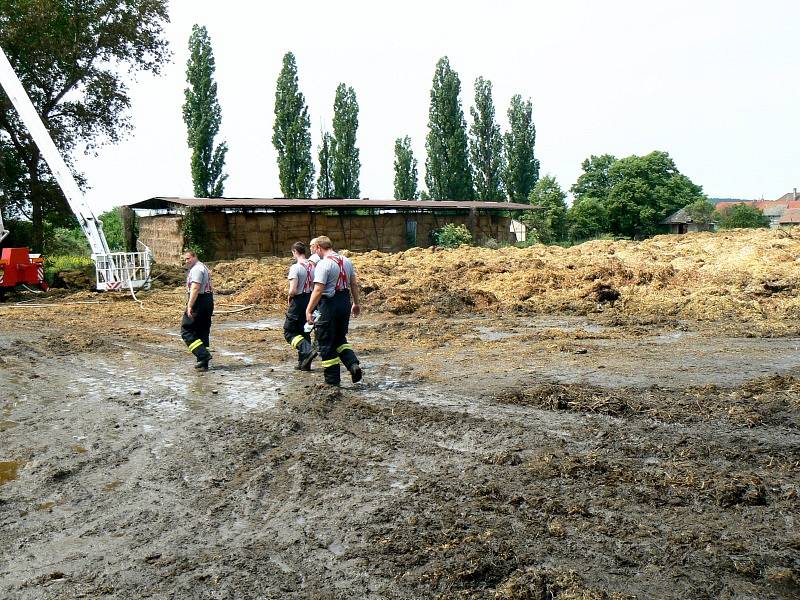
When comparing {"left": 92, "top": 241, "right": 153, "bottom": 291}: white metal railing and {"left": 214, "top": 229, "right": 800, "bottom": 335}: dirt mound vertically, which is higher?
{"left": 92, "top": 241, "right": 153, "bottom": 291}: white metal railing

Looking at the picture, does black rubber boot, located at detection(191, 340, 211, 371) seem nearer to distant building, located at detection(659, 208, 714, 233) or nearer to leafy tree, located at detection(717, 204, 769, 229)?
leafy tree, located at detection(717, 204, 769, 229)

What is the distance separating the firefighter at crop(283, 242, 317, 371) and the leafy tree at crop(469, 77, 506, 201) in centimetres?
5159

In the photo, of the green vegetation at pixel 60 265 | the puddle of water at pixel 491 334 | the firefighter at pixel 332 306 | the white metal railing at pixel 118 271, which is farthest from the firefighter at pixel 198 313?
the green vegetation at pixel 60 265

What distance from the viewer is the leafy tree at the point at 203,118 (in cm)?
5225

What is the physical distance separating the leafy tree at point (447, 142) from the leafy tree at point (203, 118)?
15.9m

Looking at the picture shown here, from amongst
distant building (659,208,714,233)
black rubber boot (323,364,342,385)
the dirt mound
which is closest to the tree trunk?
the dirt mound

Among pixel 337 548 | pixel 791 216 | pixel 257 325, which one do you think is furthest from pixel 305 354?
pixel 791 216

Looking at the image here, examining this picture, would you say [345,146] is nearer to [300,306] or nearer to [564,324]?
[564,324]

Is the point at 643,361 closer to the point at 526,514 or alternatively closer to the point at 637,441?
the point at 637,441

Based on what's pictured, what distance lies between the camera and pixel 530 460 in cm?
686

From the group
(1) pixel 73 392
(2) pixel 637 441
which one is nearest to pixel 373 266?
(1) pixel 73 392

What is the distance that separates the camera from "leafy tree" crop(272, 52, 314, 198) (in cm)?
5591

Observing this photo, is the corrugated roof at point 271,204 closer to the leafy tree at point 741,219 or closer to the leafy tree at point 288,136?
the leafy tree at point 288,136

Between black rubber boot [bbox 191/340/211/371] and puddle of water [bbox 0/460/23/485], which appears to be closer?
puddle of water [bbox 0/460/23/485]
